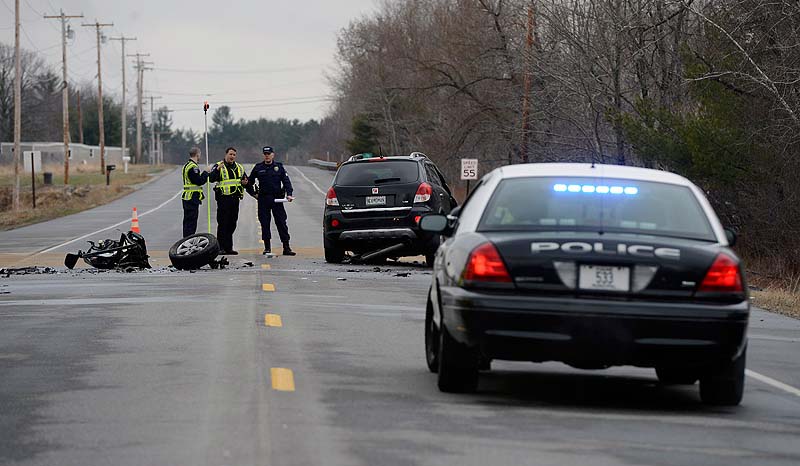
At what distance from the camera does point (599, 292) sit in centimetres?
786

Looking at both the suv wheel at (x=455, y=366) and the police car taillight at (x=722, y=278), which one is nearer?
the police car taillight at (x=722, y=278)

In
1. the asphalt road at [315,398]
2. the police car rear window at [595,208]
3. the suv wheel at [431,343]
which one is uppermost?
the police car rear window at [595,208]

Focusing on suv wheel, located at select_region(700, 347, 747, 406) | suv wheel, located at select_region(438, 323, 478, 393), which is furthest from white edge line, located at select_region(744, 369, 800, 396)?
suv wheel, located at select_region(438, 323, 478, 393)

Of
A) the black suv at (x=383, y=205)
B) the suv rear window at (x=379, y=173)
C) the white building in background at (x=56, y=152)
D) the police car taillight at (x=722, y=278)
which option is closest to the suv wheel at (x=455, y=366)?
the police car taillight at (x=722, y=278)

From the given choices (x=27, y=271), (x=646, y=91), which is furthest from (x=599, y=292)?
(x=646, y=91)

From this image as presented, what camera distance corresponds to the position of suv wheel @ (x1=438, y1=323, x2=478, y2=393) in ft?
27.5

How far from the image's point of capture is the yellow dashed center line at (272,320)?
1280 cm

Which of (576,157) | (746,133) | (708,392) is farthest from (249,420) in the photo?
(576,157)

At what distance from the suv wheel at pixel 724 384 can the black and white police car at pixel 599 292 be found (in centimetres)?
1

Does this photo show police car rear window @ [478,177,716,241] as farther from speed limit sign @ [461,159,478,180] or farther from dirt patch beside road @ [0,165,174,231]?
dirt patch beside road @ [0,165,174,231]

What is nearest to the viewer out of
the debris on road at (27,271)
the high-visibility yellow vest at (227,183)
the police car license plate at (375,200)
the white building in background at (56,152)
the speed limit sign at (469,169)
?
the debris on road at (27,271)

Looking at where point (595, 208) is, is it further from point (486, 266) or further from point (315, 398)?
point (315, 398)

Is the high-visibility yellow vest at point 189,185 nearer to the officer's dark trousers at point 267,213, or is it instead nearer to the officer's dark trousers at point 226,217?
the officer's dark trousers at point 226,217

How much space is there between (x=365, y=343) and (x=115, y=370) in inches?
98.7
